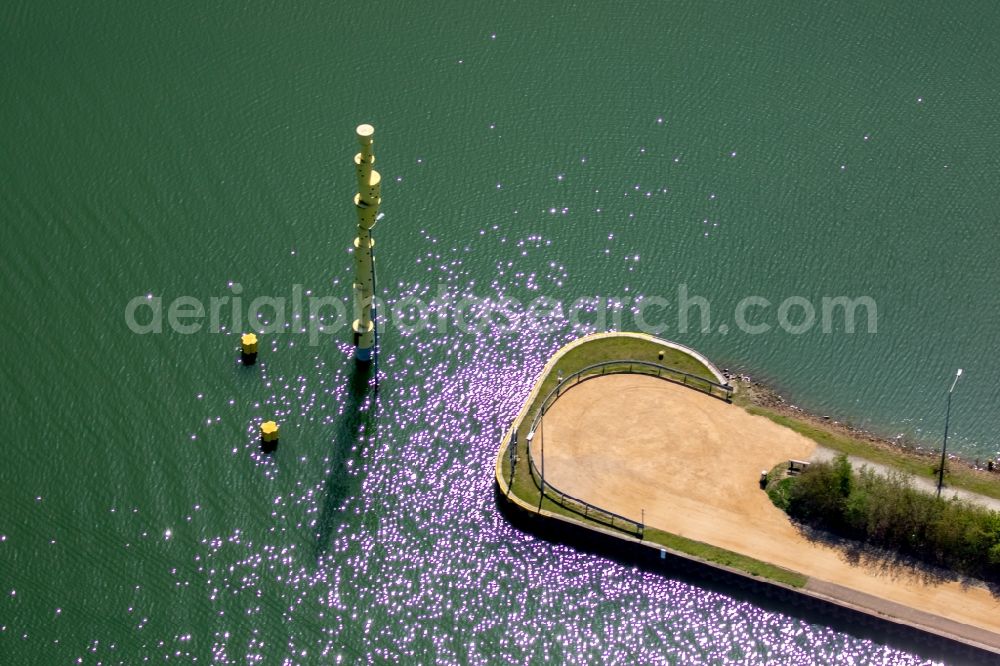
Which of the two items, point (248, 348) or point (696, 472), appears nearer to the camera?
point (696, 472)

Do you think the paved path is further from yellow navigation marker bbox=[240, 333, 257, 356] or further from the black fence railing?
yellow navigation marker bbox=[240, 333, 257, 356]

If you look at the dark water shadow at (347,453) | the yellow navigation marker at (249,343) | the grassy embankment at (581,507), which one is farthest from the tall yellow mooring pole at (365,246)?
the grassy embankment at (581,507)

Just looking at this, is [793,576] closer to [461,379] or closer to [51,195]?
[461,379]

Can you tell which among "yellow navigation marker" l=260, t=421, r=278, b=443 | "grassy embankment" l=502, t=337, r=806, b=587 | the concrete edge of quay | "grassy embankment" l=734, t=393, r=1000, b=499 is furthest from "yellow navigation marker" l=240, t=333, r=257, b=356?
"grassy embankment" l=734, t=393, r=1000, b=499

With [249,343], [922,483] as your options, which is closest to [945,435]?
[922,483]

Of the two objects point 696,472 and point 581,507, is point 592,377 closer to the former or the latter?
point 696,472

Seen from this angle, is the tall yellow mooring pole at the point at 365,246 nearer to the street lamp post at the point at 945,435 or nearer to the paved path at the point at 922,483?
the paved path at the point at 922,483
